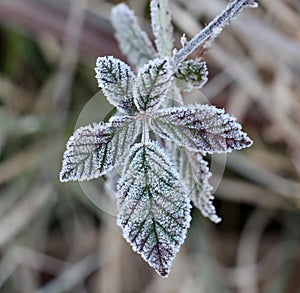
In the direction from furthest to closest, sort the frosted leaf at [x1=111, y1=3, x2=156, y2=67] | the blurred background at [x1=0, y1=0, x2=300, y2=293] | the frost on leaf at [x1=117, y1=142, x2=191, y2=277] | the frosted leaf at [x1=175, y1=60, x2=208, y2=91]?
the blurred background at [x1=0, y1=0, x2=300, y2=293] → the frosted leaf at [x1=111, y1=3, x2=156, y2=67] → the frosted leaf at [x1=175, y1=60, x2=208, y2=91] → the frost on leaf at [x1=117, y1=142, x2=191, y2=277]

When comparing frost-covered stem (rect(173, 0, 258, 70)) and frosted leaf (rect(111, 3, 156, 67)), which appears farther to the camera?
frosted leaf (rect(111, 3, 156, 67))

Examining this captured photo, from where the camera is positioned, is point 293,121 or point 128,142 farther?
point 293,121

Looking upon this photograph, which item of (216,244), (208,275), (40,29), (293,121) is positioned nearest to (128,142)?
(293,121)

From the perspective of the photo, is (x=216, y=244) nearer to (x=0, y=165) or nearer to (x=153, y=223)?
(x=0, y=165)

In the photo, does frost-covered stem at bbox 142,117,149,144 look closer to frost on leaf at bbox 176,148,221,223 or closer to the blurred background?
frost on leaf at bbox 176,148,221,223

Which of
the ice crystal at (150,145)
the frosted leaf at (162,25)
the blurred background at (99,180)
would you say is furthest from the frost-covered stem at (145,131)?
the blurred background at (99,180)

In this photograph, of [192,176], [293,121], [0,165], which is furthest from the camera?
[0,165]

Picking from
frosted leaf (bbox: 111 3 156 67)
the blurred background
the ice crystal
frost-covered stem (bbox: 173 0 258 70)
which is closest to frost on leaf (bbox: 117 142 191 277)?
the ice crystal
